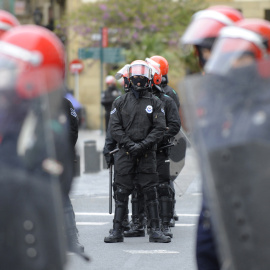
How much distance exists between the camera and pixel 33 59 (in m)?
3.35

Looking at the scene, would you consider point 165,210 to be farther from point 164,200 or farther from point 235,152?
point 235,152

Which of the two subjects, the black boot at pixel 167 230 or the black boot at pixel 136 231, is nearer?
the black boot at pixel 167 230

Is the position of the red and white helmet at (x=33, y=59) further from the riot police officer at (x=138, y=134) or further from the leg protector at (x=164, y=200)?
the leg protector at (x=164, y=200)

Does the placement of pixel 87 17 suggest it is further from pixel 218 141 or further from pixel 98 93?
pixel 218 141

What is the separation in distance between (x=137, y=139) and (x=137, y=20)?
73.2 feet

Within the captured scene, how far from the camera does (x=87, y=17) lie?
1243 inches

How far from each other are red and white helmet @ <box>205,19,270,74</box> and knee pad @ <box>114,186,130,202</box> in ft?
18.2

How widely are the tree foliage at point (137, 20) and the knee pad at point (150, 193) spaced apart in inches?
833

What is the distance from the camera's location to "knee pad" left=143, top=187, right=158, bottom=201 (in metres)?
9.02

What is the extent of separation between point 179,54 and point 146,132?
73.9ft

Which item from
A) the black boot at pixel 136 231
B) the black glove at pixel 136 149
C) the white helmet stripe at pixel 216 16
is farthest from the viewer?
the black boot at pixel 136 231

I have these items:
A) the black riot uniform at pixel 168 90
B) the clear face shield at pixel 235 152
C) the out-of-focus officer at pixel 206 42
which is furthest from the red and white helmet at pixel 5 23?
the black riot uniform at pixel 168 90

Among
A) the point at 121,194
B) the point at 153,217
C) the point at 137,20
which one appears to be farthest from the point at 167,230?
the point at 137,20

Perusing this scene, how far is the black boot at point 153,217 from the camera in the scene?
902 cm
